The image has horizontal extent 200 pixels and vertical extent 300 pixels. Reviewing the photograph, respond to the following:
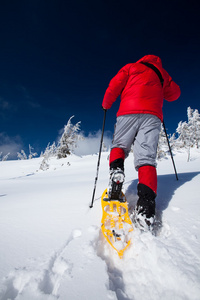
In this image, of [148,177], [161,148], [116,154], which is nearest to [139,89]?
[116,154]

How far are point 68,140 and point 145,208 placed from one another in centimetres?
1930

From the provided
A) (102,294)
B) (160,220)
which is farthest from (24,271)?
(160,220)

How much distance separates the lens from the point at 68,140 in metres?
19.9

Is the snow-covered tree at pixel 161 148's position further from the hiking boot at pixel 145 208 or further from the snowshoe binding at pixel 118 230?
the snowshoe binding at pixel 118 230

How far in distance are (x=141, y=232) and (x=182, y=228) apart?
376mm

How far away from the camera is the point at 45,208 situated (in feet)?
5.94

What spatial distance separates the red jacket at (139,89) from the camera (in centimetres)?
184

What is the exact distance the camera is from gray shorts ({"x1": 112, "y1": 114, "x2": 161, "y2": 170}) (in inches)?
66.8

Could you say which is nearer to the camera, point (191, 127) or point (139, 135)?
point (139, 135)

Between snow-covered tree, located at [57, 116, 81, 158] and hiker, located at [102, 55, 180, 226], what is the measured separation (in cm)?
1793

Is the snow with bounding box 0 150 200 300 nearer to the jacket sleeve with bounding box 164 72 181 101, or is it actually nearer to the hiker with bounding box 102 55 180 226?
the hiker with bounding box 102 55 180 226

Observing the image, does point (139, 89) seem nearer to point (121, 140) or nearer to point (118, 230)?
point (121, 140)

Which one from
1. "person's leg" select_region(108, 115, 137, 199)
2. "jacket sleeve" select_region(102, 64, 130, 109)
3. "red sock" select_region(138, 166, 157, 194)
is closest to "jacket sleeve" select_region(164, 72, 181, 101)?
"jacket sleeve" select_region(102, 64, 130, 109)

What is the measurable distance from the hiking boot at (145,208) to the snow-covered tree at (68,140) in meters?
18.4
